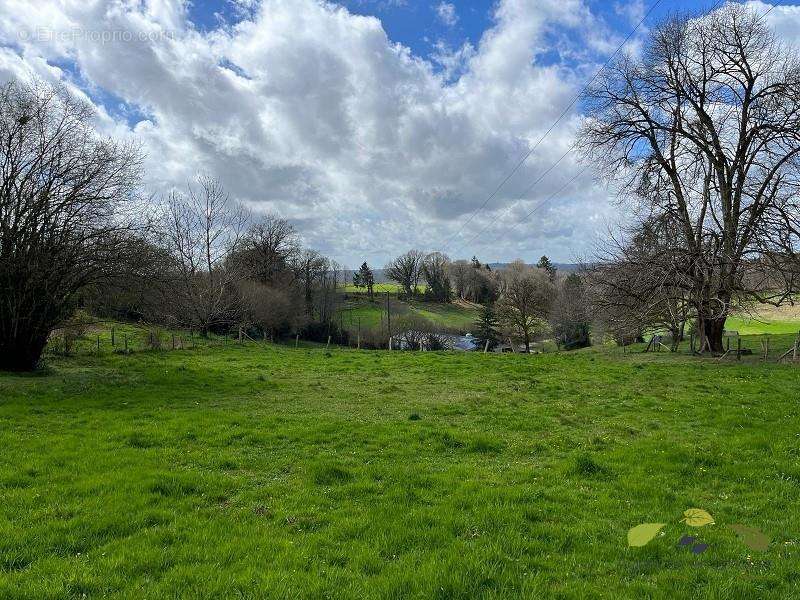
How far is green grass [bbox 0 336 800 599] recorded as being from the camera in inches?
167

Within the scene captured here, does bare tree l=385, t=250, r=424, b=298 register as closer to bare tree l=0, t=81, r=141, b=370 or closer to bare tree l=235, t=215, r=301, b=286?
bare tree l=235, t=215, r=301, b=286

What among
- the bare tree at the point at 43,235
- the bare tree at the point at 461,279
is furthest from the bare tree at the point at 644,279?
the bare tree at the point at 461,279

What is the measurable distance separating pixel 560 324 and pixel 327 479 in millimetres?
52357

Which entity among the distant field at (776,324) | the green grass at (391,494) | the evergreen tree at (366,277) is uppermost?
the evergreen tree at (366,277)

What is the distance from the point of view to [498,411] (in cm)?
1209

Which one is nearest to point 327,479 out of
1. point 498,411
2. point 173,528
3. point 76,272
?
point 173,528

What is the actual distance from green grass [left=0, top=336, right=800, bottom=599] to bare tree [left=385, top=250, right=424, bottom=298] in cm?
8580

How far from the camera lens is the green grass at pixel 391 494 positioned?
13.9 ft

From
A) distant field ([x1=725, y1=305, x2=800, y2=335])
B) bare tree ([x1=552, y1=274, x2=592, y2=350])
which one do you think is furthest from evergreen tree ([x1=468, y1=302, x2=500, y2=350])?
distant field ([x1=725, y1=305, x2=800, y2=335])

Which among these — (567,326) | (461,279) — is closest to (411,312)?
(567,326)

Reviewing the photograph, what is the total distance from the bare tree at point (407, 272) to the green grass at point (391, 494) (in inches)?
3378

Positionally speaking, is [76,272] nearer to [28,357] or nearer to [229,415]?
[28,357]

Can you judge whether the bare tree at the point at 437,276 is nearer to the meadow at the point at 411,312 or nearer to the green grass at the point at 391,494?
the meadow at the point at 411,312

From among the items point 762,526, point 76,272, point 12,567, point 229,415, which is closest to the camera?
point 12,567
